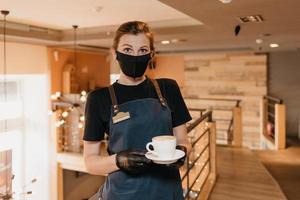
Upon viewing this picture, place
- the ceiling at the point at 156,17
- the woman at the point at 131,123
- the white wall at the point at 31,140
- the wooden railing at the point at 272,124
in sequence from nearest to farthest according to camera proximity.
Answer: the woman at the point at 131,123, the ceiling at the point at 156,17, the white wall at the point at 31,140, the wooden railing at the point at 272,124

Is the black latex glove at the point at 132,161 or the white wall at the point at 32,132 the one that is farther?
the white wall at the point at 32,132

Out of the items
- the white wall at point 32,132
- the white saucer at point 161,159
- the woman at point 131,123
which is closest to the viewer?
the white saucer at point 161,159

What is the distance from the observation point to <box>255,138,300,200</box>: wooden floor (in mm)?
4273

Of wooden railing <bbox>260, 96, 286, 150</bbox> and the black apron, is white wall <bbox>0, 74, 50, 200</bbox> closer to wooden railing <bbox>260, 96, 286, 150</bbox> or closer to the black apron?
wooden railing <bbox>260, 96, 286, 150</bbox>

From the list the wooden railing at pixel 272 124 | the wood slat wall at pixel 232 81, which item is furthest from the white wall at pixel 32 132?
the wooden railing at pixel 272 124

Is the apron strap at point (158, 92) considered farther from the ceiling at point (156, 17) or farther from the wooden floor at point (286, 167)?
the wooden floor at point (286, 167)

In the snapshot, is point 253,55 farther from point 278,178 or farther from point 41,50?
point 41,50

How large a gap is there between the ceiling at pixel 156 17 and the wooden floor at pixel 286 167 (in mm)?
2094

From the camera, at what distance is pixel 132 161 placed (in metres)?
1.05

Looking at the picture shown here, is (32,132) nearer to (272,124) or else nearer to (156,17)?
(156,17)

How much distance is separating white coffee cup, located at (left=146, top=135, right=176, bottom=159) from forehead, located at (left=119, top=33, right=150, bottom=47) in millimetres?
366

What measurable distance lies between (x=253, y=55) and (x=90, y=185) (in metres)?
5.36

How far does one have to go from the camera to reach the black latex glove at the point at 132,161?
105cm

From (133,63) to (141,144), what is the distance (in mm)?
309
